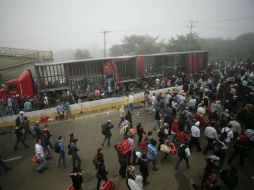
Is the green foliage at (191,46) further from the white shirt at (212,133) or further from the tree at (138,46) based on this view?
the white shirt at (212,133)

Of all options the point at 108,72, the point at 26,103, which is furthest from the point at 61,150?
the point at 108,72

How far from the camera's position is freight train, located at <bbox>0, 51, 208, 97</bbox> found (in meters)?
17.2

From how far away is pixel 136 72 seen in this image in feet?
67.9

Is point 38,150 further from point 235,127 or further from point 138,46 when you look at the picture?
point 138,46

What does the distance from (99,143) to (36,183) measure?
3599mm

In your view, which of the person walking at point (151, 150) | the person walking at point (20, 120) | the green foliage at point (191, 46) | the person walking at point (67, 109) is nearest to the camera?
the person walking at point (151, 150)

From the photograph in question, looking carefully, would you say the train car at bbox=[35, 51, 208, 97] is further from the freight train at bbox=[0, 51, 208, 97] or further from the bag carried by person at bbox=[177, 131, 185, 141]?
the bag carried by person at bbox=[177, 131, 185, 141]

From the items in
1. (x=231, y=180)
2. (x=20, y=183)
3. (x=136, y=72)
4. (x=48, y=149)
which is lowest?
(x=20, y=183)

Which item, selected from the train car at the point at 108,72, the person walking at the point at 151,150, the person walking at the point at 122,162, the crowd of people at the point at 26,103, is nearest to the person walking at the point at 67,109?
the crowd of people at the point at 26,103

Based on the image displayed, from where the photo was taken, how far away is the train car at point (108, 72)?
1734cm

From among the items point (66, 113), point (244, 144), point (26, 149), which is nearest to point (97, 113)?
point (66, 113)

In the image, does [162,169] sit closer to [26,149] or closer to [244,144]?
[244,144]

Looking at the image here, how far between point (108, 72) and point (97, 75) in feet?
3.55

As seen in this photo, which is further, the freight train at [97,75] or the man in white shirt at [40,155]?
the freight train at [97,75]
